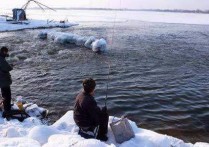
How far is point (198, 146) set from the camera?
7.07 m

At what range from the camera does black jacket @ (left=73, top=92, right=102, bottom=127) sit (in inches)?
254

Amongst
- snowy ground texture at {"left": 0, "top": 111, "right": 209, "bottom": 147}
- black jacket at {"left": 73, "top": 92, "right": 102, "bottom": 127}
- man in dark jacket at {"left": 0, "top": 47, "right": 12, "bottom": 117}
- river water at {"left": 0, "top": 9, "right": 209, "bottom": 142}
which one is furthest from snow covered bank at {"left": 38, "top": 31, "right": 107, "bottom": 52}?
black jacket at {"left": 73, "top": 92, "right": 102, "bottom": 127}

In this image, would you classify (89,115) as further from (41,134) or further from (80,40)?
(80,40)

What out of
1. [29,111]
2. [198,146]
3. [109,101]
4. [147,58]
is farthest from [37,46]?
[198,146]

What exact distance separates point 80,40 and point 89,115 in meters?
22.1

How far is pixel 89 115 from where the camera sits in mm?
6602

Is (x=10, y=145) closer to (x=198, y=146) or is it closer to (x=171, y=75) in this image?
(x=198, y=146)

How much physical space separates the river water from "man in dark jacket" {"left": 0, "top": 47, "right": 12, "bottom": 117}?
1.99 m

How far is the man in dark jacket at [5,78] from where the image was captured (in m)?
8.42

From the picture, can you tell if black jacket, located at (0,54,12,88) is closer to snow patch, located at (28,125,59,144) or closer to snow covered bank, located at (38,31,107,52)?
snow patch, located at (28,125,59,144)

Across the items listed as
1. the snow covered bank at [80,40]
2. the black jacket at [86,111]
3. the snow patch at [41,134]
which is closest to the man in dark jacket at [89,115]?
the black jacket at [86,111]

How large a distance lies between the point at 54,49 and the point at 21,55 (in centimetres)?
405

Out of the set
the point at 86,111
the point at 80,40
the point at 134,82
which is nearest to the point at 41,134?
the point at 86,111

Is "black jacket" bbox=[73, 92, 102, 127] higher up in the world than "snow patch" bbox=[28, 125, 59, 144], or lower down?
higher up
